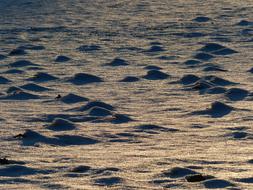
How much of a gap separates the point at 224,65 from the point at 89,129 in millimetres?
2844

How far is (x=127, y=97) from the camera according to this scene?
6.84 meters

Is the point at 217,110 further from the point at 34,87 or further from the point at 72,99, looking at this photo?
the point at 34,87

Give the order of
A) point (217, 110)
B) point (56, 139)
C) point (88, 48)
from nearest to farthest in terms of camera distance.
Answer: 1. point (56, 139)
2. point (217, 110)
3. point (88, 48)

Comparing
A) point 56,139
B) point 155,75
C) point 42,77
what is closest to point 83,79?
point 42,77

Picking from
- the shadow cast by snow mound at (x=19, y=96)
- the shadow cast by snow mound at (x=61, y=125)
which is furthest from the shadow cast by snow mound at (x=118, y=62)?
the shadow cast by snow mound at (x=61, y=125)

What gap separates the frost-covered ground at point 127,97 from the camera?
14.8 ft

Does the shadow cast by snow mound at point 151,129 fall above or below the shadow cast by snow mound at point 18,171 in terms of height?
below

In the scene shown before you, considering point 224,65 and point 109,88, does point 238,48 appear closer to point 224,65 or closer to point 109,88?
point 224,65

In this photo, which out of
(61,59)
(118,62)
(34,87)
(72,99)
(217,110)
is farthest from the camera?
(61,59)

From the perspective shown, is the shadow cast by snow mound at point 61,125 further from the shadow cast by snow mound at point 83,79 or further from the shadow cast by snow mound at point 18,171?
the shadow cast by snow mound at point 83,79

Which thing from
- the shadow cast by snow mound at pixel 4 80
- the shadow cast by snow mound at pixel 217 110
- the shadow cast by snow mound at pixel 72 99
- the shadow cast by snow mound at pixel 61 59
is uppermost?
the shadow cast by snow mound at pixel 217 110

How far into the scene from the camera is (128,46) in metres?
9.43

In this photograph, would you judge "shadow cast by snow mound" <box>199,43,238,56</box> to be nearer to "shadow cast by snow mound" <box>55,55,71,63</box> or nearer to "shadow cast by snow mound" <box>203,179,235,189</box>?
"shadow cast by snow mound" <box>55,55,71,63</box>

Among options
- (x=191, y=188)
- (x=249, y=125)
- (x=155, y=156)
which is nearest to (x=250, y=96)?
(x=249, y=125)
